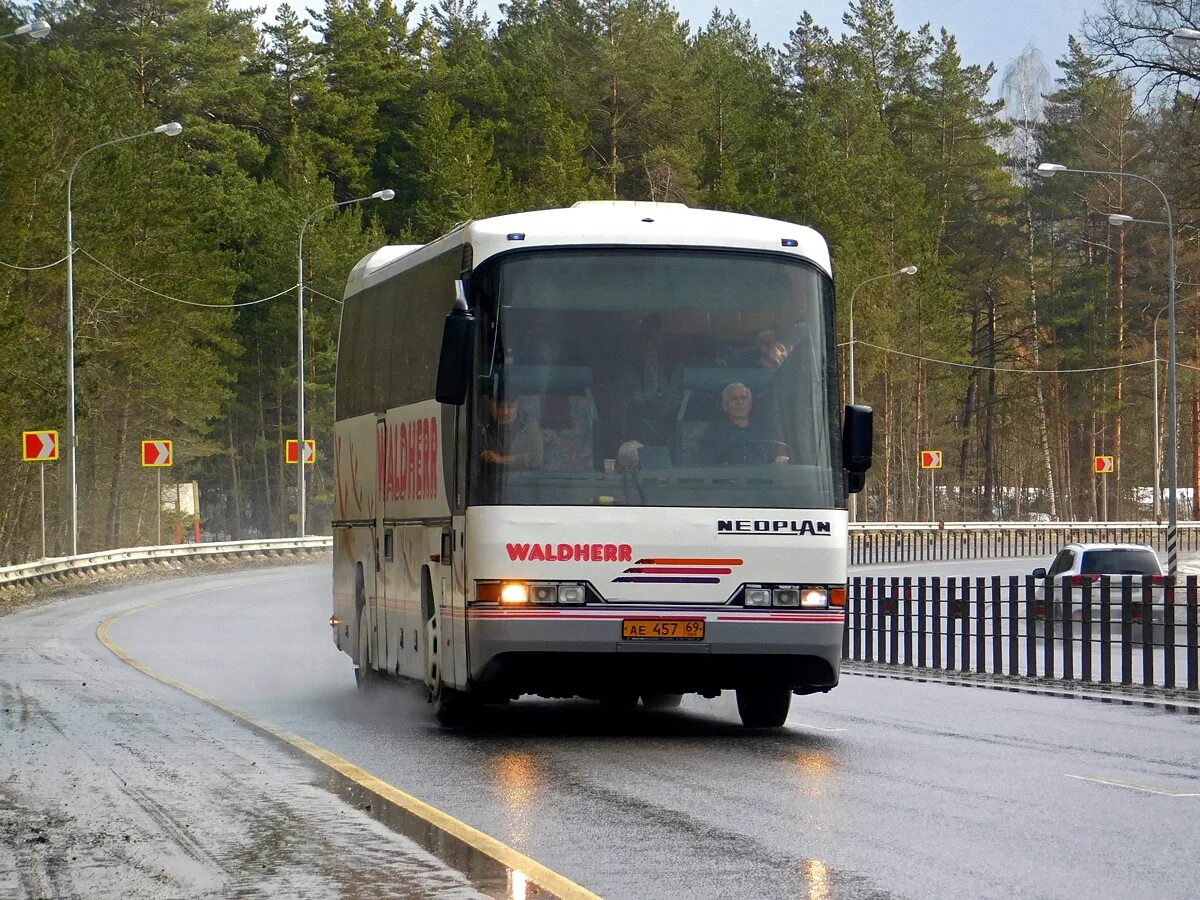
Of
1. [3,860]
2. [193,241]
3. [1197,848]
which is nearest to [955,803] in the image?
[1197,848]

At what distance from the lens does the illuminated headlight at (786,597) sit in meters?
14.4

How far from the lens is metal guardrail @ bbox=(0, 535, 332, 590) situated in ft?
149

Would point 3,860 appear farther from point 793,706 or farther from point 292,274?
point 292,274

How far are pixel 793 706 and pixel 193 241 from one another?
67510 millimetres

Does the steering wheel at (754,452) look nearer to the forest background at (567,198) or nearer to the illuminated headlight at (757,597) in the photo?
the illuminated headlight at (757,597)

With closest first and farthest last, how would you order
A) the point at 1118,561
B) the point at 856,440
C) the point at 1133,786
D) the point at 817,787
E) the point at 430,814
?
the point at 430,814
the point at 817,787
the point at 1133,786
the point at 856,440
the point at 1118,561

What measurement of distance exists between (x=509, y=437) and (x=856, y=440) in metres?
2.34

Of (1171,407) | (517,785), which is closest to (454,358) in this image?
(517,785)

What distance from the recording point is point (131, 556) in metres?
54.6

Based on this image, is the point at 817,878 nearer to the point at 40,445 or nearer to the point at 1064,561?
the point at 1064,561

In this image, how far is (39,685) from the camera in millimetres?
19688

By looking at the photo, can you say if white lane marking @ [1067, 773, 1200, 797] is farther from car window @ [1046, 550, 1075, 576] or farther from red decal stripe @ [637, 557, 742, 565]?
car window @ [1046, 550, 1075, 576]

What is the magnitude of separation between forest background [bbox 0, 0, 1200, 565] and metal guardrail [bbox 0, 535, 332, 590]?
9193 mm

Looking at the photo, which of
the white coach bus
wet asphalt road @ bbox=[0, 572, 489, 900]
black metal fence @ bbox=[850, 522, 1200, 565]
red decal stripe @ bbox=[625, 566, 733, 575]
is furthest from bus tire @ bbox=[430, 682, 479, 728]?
black metal fence @ bbox=[850, 522, 1200, 565]
